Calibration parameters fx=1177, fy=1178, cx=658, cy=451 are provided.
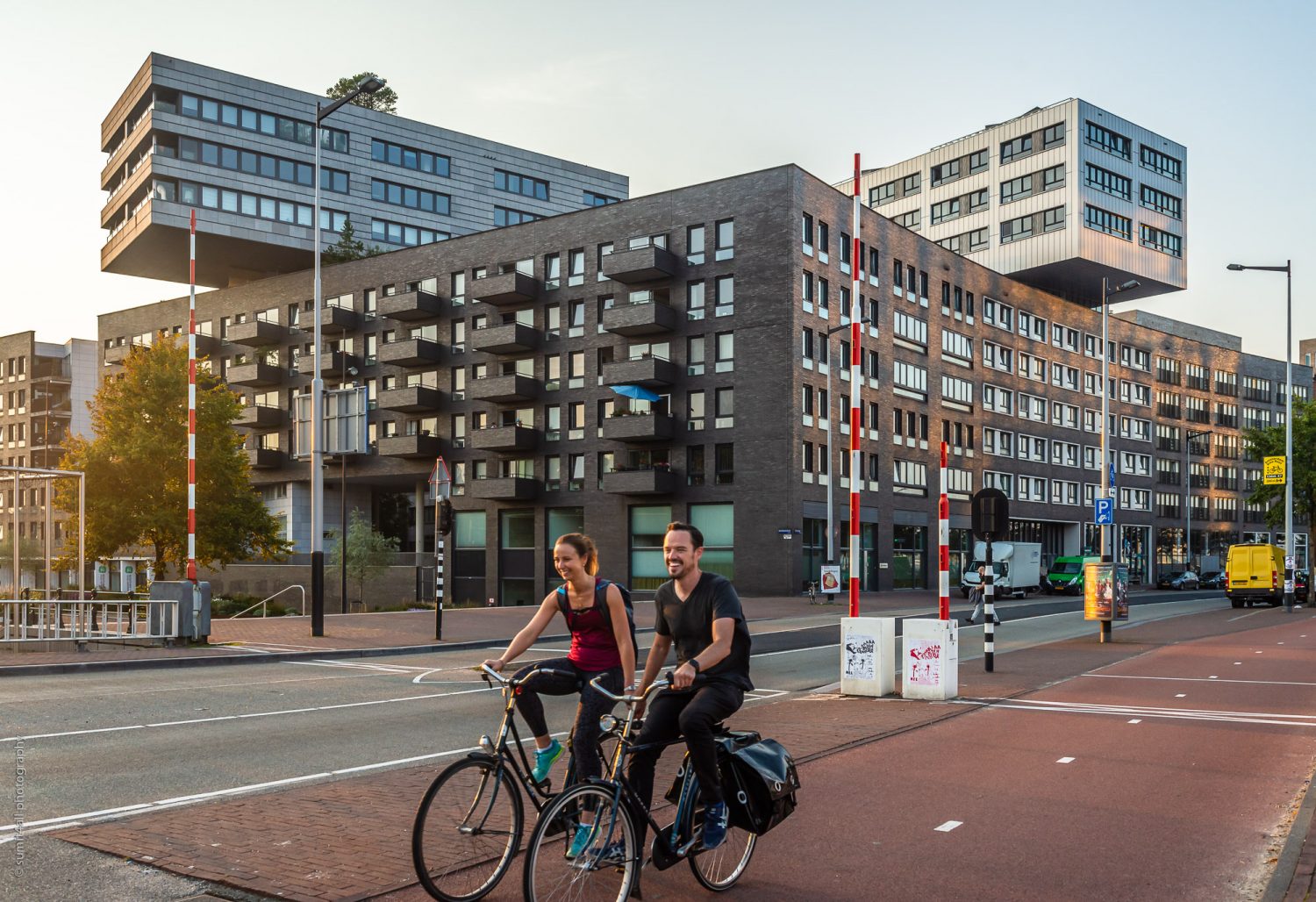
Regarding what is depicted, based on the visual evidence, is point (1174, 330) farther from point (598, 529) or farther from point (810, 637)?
point (810, 637)

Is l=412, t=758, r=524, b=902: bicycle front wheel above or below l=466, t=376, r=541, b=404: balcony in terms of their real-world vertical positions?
below

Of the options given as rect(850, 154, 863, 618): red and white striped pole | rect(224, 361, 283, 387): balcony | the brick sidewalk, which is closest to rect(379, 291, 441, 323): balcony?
rect(224, 361, 283, 387): balcony

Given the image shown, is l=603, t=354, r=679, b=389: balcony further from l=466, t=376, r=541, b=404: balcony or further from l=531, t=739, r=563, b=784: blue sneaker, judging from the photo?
l=531, t=739, r=563, b=784: blue sneaker

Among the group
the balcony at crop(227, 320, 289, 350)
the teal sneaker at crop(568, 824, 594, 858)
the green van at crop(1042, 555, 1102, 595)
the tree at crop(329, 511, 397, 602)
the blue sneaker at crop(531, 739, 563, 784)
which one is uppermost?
the balcony at crop(227, 320, 289, 350)

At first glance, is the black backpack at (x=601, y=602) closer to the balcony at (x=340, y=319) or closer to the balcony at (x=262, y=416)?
the balcony at (x=340, y=319)

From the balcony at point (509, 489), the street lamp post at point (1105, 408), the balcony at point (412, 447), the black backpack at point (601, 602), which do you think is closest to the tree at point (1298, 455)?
the street lamp post at point (1105, 408)

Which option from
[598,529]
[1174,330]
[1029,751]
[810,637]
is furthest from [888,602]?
[1174,330]

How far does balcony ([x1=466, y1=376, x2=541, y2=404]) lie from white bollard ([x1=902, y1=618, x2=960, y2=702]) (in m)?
44.5

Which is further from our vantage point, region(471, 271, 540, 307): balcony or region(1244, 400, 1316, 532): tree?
region(1244, 400, 1316, 532): tree

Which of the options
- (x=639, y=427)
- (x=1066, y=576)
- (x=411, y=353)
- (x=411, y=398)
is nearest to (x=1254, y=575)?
(x=1066, y=576)

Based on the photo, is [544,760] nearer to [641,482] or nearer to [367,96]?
[641,482]

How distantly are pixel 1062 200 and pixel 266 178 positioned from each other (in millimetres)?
46559

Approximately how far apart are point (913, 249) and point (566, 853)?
58857 millimetres

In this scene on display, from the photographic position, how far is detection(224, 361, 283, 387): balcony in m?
66.7
